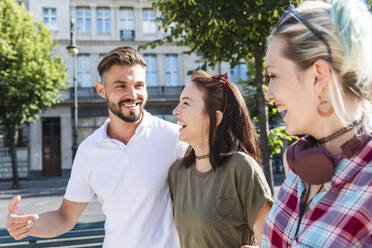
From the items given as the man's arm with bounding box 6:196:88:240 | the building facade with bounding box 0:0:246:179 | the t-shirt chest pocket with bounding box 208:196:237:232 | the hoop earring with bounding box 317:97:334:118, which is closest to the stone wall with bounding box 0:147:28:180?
the building facade with bounding box 0:0:246:179

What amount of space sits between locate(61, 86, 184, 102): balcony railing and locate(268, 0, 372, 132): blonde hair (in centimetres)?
2265

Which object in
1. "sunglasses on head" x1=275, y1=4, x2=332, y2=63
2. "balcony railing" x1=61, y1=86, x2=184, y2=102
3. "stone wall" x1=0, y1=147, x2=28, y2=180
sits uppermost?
"balcony railing" x1=61, y1=86, x2=184, y2=102

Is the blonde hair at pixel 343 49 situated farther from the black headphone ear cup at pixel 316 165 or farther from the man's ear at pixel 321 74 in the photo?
the black headphone ear cup at pixel 316 165

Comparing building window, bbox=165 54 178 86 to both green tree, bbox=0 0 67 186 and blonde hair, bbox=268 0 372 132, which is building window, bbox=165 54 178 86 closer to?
green tree, bbox=0 0 67 186

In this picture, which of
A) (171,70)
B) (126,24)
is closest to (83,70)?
(126,24)

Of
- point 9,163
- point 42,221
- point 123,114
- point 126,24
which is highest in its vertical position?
point 126,24

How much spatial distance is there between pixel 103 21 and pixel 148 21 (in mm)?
2984

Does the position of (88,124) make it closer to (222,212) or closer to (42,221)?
(42,221)

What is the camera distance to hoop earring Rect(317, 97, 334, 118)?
1049 millimetres

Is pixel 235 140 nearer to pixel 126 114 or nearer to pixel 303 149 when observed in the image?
pixel 126 114

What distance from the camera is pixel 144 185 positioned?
2.16m

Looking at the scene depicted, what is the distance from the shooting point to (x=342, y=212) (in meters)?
0.99

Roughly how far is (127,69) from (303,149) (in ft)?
4.81

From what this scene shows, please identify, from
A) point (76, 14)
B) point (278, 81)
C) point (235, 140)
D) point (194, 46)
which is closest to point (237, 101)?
point (235, 140)
